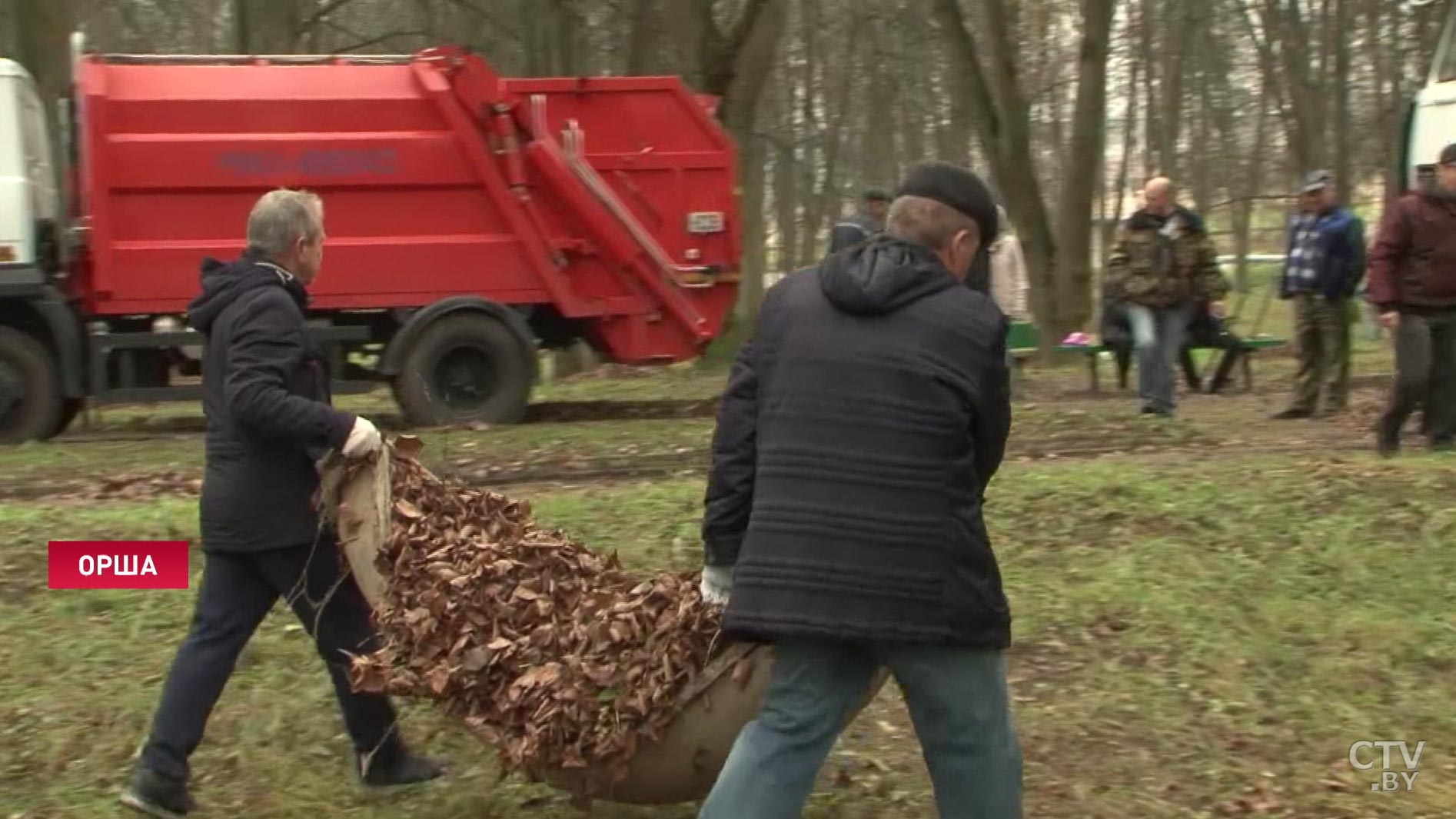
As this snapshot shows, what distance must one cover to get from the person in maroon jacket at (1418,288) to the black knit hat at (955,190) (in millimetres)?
6347

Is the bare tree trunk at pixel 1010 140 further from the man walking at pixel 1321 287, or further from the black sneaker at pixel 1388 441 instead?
the black sneaker at pixel 1388 441

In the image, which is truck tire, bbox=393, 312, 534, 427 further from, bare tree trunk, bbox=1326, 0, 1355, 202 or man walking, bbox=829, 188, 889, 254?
bare tree trunk, bbox=1326, 0, 1355, 202

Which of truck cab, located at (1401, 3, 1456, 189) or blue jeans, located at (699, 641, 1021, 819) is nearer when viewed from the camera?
blue jeans, located at (699, 641, 1021, 819)

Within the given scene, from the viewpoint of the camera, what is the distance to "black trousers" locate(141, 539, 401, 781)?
5.15 meters

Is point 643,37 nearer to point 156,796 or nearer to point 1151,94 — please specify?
point 156,796

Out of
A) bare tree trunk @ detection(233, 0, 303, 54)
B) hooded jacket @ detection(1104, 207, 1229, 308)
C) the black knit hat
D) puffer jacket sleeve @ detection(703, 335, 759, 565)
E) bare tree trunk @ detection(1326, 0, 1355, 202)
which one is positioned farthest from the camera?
bare tree trunk @ detection(1326, 0, 1355, 202)

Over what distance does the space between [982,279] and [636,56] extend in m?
9.24

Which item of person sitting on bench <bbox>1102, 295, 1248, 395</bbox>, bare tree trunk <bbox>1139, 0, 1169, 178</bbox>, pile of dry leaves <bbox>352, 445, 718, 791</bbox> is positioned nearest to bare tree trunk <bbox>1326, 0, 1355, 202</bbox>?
bare tree trunk <bbox>1139, 0, 1169, 178</bbox>

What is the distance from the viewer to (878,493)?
376 centimetres

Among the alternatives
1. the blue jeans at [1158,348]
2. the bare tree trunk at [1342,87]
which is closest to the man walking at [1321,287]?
the blue jeans at [1158,348]

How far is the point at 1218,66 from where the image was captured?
32.1 m

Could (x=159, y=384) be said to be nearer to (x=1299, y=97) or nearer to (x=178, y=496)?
Answer: (x=178, y=496)

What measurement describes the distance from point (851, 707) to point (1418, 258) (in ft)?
21.8

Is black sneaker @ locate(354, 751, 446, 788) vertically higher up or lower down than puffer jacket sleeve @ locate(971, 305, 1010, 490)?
lower down
